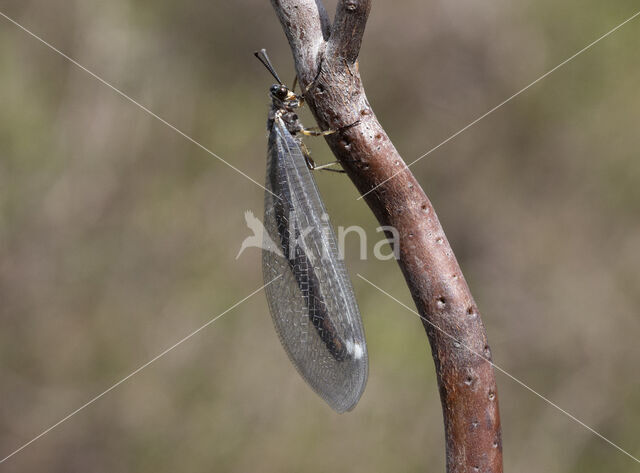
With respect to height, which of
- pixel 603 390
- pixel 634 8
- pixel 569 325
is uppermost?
pixel 634 8

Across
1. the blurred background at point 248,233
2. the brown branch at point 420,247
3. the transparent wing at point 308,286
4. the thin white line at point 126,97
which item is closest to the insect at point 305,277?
the transparent wing at point 308,286

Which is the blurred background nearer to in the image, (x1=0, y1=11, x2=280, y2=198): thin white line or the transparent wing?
(x1=0, y1=11, x2=280, y2=198): thin white line

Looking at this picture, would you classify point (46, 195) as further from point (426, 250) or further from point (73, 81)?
point (426, 250)

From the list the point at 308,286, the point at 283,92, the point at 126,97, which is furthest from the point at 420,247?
the point at 126,97

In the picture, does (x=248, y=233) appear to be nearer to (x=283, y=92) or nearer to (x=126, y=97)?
(x=126, y=97)

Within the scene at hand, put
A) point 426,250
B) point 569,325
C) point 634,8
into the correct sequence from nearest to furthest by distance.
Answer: point 426,250 < point 634,8 < point 569,325

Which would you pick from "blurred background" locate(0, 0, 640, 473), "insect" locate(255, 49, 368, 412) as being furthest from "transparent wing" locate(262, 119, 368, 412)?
"blurred background" locate(0, 0, 640, 473)

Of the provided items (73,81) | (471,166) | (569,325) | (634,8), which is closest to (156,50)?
(73,81)

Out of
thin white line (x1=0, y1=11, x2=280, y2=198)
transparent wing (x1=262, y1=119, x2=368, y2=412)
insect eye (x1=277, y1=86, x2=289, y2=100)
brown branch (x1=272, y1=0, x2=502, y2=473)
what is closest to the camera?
brown branch (x1=272, y1=0, x2=502, y2=473)
